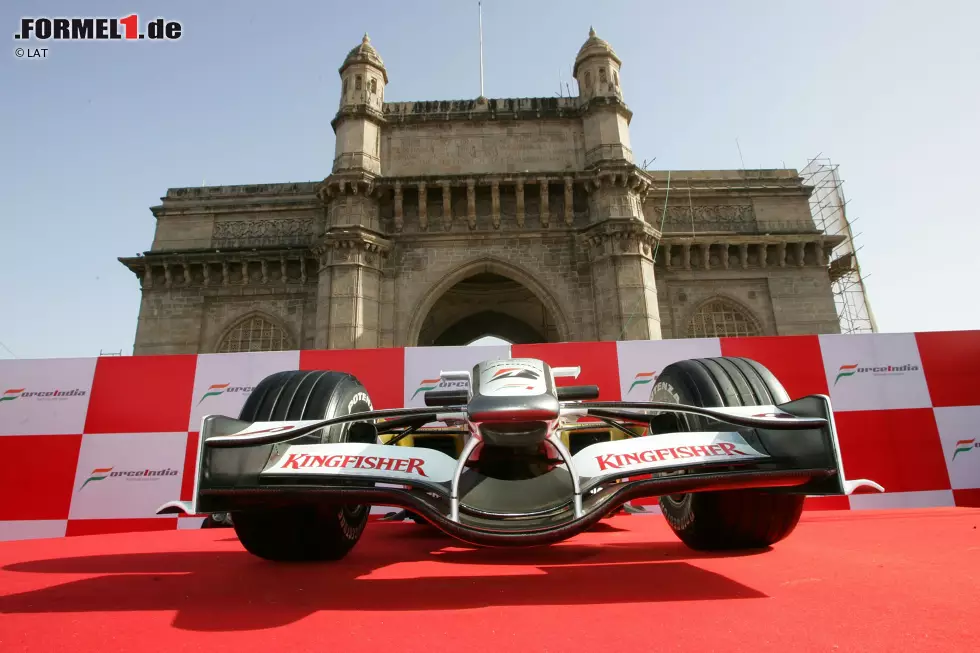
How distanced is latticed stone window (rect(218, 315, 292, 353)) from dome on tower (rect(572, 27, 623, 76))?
46.5 feet

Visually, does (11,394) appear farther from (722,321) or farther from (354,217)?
(722,321)

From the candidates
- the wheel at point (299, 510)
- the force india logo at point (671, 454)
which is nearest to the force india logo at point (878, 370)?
the force india logo at point (671, 454)

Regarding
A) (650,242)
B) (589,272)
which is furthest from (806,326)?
(589,272)

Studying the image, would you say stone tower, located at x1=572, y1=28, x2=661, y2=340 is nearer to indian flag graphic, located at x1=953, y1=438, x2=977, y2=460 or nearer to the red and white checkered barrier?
the red and white checkered barrier

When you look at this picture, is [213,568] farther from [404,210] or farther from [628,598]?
[404,210]

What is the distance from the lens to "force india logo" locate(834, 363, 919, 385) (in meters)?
6.86

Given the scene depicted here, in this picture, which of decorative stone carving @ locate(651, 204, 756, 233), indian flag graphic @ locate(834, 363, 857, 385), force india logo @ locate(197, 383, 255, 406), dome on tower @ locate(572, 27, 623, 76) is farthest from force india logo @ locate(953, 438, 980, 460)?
dome on tower @ locate(572, 27, 623, 76)

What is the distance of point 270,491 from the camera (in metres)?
2.24

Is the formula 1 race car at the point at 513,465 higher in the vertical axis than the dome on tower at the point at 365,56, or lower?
lower

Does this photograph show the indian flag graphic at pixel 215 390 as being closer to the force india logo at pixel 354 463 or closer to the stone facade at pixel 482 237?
the force india logo at pixel 354 463

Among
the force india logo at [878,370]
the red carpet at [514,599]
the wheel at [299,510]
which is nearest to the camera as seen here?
the red carpet at [514,599]

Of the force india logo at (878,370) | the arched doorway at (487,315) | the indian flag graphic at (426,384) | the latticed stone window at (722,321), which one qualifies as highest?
the arched doorway at (487,315)

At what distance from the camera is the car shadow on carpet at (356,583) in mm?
2170

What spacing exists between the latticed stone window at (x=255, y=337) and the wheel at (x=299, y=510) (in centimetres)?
1565
